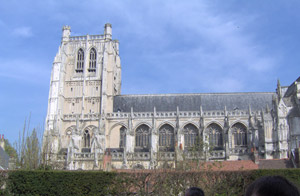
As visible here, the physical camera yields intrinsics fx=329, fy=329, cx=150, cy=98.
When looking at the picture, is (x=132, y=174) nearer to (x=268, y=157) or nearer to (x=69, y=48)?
(x=268, y=157)

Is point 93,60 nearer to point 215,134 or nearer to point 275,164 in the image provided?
point 215,134

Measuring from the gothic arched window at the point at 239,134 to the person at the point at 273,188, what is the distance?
3768 cm

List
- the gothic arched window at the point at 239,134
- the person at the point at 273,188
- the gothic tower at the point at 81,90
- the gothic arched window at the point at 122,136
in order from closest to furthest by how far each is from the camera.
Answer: the person at the point at 273,188
the gothic arched window at the point at 239,134
the gothic tower at the point at 81,90
the gothic arched window at the point at 122,136

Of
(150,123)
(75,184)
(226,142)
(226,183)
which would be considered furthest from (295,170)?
Answer: (150,123)

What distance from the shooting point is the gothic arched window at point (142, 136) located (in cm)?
3989

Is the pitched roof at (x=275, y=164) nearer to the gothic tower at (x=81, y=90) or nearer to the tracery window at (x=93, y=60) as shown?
the gothic tower at (x=81, y=90)

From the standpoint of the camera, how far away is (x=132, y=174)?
17125mm

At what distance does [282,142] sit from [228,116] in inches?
300

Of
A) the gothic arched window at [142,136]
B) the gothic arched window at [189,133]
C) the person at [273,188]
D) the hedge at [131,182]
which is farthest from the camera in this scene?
the gothic arched window at [142,136]

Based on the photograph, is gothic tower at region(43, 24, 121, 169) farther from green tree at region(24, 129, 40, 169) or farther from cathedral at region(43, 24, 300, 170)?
green tree at region(24, 129, 40, 169)

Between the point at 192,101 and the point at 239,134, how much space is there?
24.0 ft

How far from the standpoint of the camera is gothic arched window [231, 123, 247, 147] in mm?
38344

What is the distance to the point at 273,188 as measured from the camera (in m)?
1.96

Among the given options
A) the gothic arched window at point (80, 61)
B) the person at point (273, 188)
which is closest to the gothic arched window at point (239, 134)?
the gothic arched window at point (80, 61)
